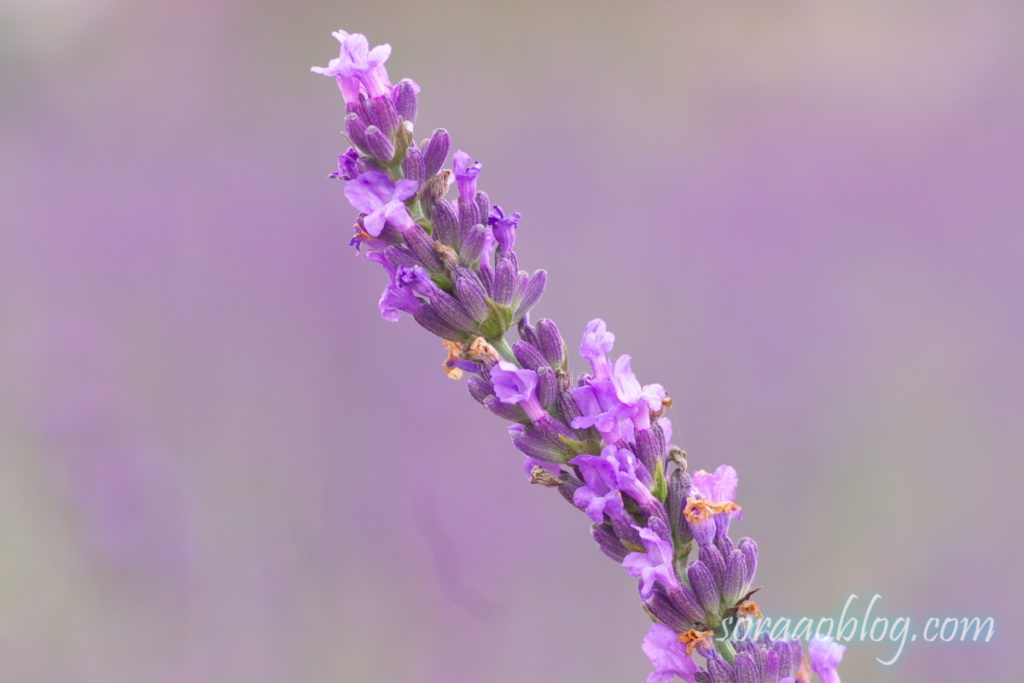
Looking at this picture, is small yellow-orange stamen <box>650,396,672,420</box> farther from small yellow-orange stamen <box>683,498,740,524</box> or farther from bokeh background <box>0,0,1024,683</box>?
bokeh background <box>0,0,1024,683</box>

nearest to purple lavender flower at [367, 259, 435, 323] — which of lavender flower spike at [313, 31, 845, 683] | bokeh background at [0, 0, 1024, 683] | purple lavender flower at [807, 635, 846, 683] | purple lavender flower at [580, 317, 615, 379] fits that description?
lavender flower spike at [313, 31, 845, 683]

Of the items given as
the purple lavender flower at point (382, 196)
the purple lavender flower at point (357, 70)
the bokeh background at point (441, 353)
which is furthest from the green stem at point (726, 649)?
the bokeh background at point (441, 353)

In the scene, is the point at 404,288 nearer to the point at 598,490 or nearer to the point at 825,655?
the point at 598,490

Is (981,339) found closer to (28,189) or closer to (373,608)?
(373,608)

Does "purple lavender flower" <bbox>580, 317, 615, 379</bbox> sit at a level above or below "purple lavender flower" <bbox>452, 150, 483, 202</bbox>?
below

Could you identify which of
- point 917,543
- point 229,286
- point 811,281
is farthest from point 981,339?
point 229,286
